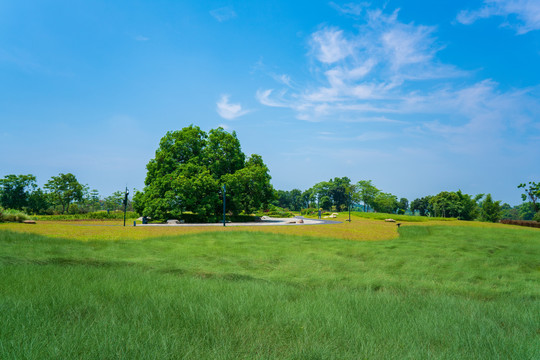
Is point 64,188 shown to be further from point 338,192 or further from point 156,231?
point 338,192

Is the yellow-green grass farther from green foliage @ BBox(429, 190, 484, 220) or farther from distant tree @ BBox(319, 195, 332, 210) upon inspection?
distant tree @ BBox(319, 195, 332, 210)

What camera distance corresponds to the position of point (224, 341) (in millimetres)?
3264

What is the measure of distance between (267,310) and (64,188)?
57245 mm

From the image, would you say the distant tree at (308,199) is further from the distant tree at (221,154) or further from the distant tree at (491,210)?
the distant tree at (221,154)

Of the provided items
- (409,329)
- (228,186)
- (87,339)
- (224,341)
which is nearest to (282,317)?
(224,341)

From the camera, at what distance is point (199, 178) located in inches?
1253

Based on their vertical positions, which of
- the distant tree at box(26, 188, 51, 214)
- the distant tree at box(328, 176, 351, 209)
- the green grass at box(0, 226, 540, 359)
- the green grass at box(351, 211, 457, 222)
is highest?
the distant tree at box(328, 176, 351, 209)

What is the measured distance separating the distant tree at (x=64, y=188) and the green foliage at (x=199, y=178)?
22.2m

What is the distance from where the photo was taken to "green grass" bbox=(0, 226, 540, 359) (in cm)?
307

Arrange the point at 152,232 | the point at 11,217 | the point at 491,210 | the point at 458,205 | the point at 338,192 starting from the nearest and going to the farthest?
the point at 152,232
the point at 11,217
the point at 491,210
the point at 458,205
the point at 338,192

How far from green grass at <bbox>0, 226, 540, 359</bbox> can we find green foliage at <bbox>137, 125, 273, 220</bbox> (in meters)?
23.1

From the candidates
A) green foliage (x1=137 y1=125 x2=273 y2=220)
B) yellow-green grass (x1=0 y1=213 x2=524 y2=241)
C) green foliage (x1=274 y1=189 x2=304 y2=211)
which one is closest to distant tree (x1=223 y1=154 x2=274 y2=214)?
green foliage (x1=137 y1=125 x2=273 y2=220)

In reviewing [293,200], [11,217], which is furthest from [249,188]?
[293,200]

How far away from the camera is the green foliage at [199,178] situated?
31703 mm
